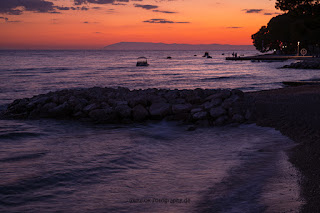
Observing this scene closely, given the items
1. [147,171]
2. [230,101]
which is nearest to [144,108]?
[230,101]

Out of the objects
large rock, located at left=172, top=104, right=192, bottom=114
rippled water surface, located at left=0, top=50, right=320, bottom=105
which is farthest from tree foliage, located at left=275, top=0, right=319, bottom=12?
large rock, located at left=172, top=104, right=192, bottom=114

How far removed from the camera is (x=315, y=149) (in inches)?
277

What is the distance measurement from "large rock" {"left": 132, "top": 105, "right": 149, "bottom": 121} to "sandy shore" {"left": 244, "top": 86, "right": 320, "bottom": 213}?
152 inches

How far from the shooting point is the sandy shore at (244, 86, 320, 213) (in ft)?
16.8

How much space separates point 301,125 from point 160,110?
515cm

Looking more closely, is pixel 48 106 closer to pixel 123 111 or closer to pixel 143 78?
pixel 123 111

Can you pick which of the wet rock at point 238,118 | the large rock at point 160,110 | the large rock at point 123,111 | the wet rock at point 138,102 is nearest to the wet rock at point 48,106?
the large rock at point 123,111

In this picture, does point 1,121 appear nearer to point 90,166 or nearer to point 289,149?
point 90,166

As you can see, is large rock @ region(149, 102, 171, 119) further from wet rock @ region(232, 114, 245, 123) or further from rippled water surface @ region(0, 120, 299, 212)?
wet rock @ region(232, 114, 245, 123)

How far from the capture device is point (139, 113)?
12344 millimetres

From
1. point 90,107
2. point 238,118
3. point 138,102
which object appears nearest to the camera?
point 238,118

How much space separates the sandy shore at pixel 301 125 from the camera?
5125 mm

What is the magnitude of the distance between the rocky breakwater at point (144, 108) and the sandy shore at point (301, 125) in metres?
0.82

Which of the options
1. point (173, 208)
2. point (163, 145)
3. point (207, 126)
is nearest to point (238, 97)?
point (207, 126)
